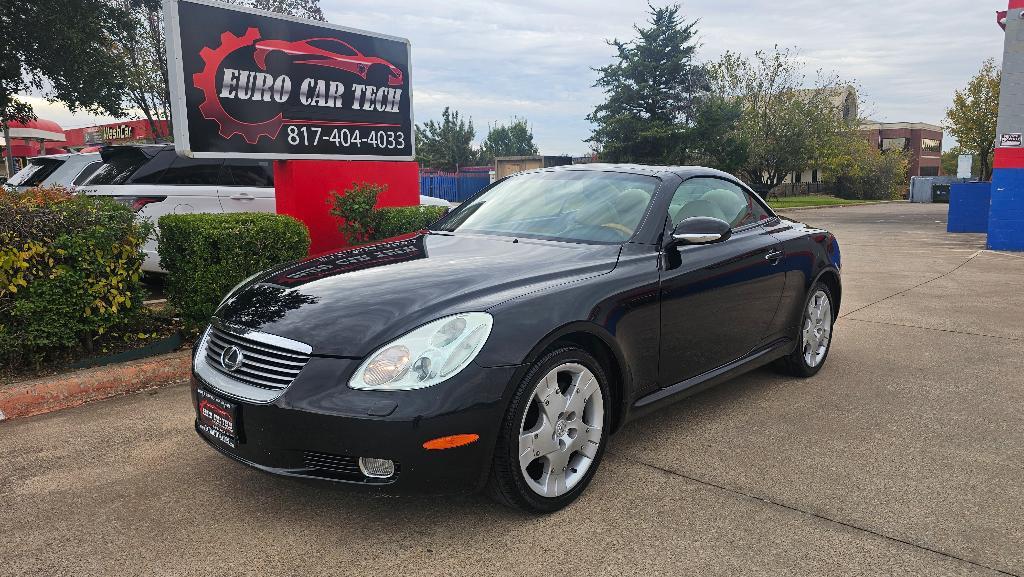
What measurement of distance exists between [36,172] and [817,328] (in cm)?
835

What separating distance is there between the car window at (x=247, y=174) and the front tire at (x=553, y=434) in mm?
6629

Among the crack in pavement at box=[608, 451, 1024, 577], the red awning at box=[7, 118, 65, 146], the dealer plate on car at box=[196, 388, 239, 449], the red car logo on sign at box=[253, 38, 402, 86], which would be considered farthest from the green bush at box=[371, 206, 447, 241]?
the red awning at box=[7, 118, 65, 146]

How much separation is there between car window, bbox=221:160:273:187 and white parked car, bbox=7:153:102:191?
132 cm

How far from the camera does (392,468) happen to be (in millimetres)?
2688

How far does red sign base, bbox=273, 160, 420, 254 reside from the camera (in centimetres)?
750

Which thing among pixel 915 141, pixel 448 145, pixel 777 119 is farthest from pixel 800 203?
pixel 915 141

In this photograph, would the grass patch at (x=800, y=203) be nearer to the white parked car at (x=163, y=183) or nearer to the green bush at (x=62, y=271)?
the white parked car at (x=163, y=183)

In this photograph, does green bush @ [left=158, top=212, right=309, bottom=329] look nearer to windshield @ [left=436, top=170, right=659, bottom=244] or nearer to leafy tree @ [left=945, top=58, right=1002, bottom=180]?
windshield @ [left=436, top=170, right=659, bottom=244]

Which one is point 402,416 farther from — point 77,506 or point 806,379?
point 806,379

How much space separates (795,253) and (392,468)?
3308mm

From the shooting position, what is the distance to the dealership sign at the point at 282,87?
6.35m

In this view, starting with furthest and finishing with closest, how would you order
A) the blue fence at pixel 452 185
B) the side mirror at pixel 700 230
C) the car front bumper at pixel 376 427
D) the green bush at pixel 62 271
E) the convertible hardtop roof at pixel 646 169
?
the blue fence at pixel 452 185 → the green bush at pixel 62 271 → the convertible hardtop roof at pixel 646 169 → the side mirror at pixel 700 230 → the car front bumper at pixel 376 427

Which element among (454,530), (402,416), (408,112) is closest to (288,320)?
(402,416)

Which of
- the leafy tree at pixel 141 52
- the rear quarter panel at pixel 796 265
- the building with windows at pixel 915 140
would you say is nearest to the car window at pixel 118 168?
the rear quarter panel at pixel 796 265
